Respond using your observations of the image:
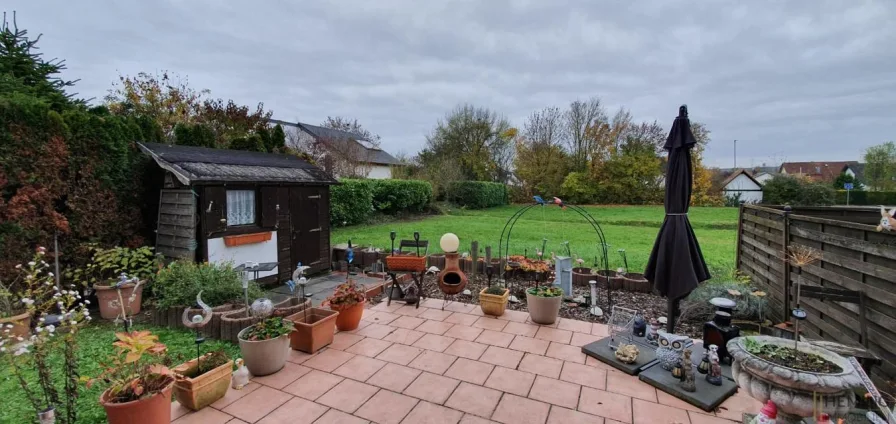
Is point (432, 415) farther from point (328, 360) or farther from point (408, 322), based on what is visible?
point (408, 322)

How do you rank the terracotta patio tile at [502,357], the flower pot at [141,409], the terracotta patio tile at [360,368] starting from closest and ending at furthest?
the flower pot at [141,409] → the terracotta patio tile at [360,368] → the terracotta patio tile at [502,357]

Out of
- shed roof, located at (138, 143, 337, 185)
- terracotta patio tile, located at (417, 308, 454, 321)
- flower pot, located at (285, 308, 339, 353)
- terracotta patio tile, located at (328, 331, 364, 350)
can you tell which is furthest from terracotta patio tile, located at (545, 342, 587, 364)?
shed roof, located at (138, 143, 337, 185)

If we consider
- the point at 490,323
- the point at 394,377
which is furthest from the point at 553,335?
the point at 394,377

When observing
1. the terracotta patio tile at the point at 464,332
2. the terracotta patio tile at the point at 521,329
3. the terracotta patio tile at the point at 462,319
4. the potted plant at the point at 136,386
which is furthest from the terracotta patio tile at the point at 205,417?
the terracotta patio tile at the point at 521,329

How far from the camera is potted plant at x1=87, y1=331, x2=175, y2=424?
2.08 metres

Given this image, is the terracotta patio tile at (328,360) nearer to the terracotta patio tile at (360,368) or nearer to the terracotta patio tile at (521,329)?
the terracotta patio tile at (360,368)

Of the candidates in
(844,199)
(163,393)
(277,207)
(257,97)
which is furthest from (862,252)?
(844,199)

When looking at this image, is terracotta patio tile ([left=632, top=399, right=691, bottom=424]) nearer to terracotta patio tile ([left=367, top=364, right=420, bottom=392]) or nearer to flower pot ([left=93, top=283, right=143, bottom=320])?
terracotta patio tile ([left=367, top=364, right=420, bottom=392])

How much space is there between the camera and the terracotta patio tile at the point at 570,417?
7.95ft

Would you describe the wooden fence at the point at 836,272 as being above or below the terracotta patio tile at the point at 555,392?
above

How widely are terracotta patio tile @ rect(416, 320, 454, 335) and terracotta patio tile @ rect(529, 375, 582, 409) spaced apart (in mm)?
1360

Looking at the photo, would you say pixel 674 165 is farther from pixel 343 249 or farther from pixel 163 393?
pixel 343 249

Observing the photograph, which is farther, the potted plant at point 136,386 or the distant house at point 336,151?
the distant house at point 336,151

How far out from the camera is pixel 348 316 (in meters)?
3.99
